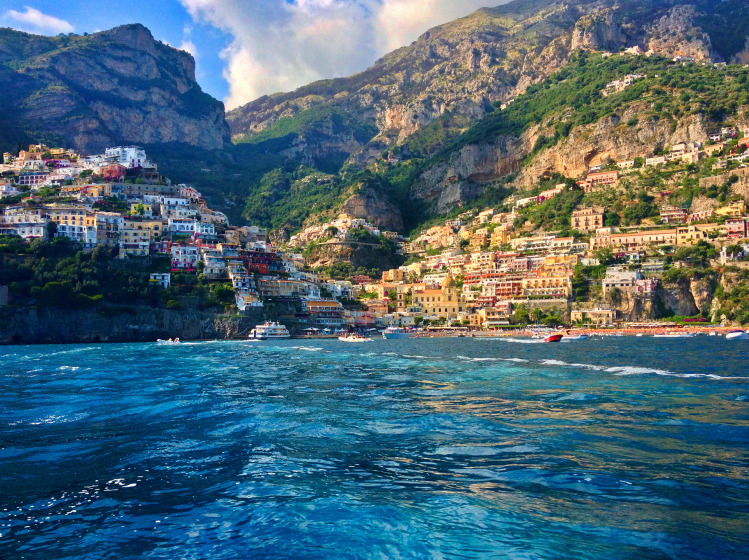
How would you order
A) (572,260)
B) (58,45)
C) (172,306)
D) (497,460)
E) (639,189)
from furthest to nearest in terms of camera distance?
(58,45) < (639,189) < (572,260) < (172,306) < (497,460)

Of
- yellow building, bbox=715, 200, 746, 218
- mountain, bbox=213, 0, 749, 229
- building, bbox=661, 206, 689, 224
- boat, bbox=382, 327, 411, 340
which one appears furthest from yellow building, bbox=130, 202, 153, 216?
yellow building, bbox=715, 200, 746, 218

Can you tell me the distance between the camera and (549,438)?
476 inches

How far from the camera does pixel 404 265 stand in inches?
4737

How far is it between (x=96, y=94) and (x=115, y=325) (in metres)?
130

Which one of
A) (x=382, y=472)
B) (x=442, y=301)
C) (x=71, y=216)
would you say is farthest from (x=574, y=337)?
(x=71, y=216)

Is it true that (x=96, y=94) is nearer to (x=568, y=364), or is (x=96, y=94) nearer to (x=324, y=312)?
(x=324, y=312)

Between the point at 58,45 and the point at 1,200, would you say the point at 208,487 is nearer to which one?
the point at 1,200

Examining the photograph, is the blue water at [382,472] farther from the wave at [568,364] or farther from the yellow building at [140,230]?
the yellow building at [140,230]

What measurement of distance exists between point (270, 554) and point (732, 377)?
2097cm

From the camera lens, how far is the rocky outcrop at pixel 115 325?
190ft

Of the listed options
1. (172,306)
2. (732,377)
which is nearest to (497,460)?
(732,377)

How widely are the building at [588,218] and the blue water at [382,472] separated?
75.3 m

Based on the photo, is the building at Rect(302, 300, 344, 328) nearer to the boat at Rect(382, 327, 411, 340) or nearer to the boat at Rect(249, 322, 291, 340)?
the boat at Rect(249, 322, 291, 340)

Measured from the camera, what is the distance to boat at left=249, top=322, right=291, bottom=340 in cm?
6788
